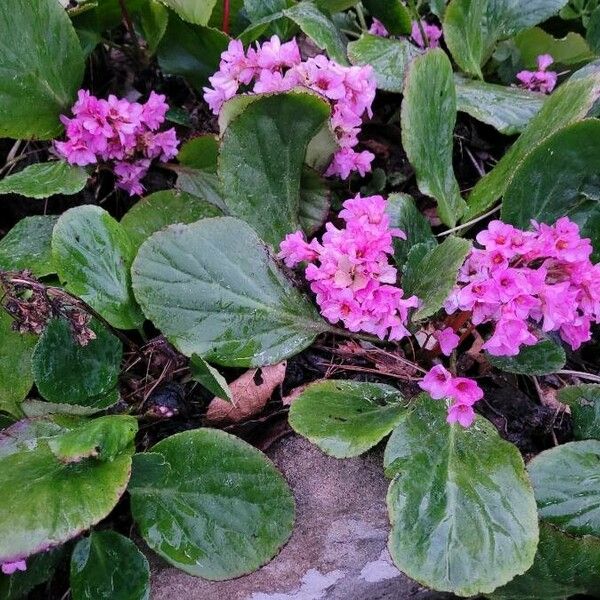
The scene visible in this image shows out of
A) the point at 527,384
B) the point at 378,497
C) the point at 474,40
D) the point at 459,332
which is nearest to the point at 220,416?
the point at 378,497

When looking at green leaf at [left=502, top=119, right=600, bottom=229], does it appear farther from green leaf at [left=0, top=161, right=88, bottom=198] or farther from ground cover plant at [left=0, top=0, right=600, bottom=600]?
green leaf at [left=0, top=161, right=88, bottom=198]

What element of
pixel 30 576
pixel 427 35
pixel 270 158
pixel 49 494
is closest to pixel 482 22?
pixel 427 35

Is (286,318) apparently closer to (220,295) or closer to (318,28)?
(220,295)

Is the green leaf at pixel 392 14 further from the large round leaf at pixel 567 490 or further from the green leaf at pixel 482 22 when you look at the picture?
the large round leaf at pixel 567 490

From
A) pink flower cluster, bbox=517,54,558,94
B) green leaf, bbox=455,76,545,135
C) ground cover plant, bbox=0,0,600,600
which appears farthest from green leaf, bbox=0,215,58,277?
pink flower cluster, bbox=517,54,558,94

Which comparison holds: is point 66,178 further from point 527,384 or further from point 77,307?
point 527,384
